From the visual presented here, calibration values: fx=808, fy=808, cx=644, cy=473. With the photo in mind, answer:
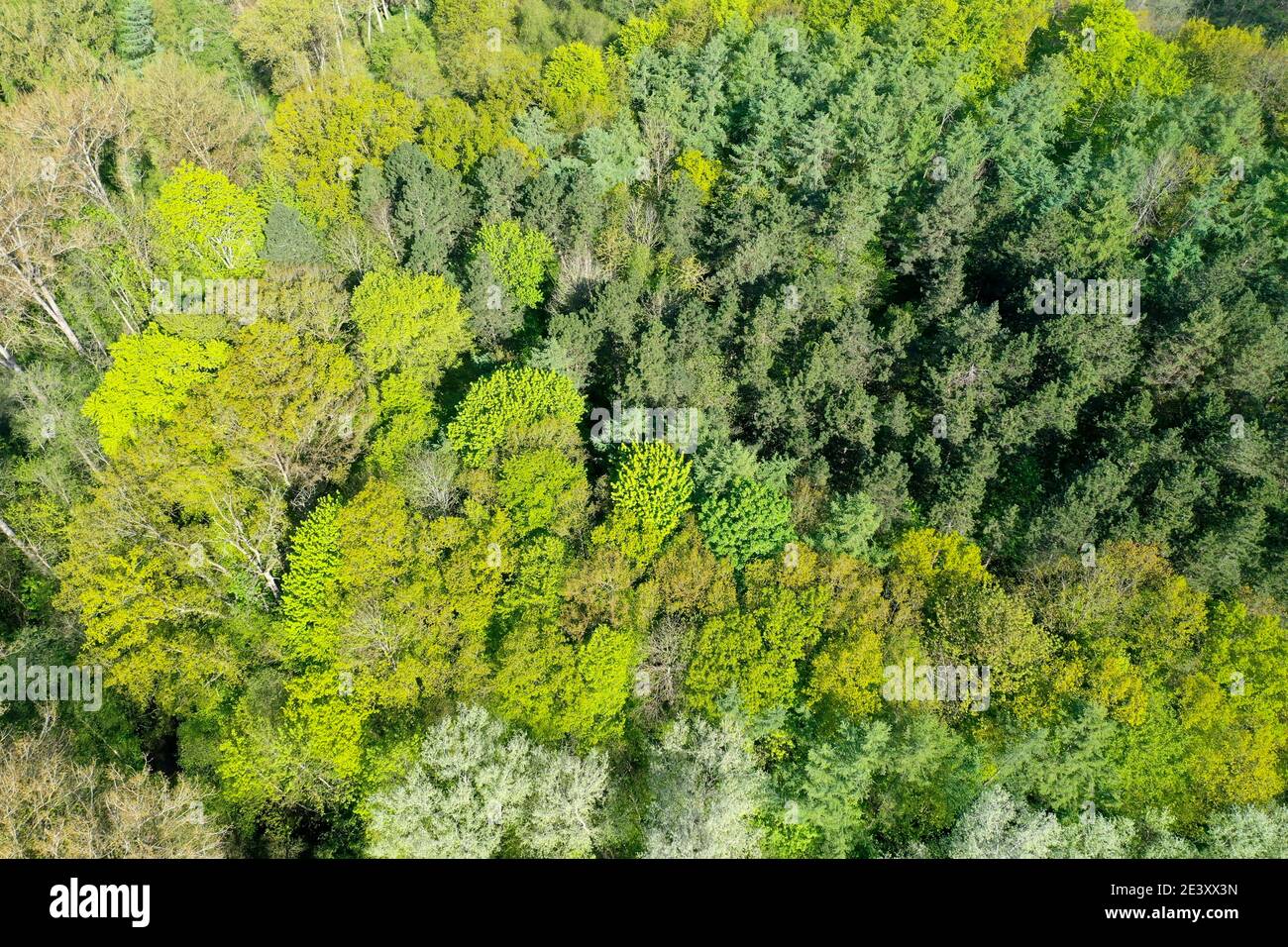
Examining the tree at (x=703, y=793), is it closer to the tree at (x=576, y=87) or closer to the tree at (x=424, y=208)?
the tree at (x=424, y=208)

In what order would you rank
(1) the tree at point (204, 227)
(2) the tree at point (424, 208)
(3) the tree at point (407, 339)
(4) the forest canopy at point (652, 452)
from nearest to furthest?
1. (4) the forest canopy at point (652, 452)
2. (3) the tree at point (407, 339)
3. (1) the tree at point (204, 227)
4. (2) the tree at point (424, 208)

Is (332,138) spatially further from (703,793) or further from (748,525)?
(703,793)

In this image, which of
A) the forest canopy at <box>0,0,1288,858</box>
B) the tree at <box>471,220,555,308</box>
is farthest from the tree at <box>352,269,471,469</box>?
the tree at <box>471,220,555,308</box>

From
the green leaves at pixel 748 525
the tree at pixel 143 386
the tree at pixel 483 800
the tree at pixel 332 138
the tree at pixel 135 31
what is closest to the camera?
the tree at pixel 483 800

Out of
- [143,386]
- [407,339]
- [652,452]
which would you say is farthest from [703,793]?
[143,386]

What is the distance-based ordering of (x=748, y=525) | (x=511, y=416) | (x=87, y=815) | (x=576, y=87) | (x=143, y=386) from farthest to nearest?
(x=576, y=87) → (x=143, y=386) → (x=511, y=416) → (x=748, y=525) → (x=87, y=815)

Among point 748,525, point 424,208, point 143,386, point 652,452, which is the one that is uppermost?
point 424,208

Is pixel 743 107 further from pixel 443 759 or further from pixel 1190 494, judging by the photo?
pixel 443 759

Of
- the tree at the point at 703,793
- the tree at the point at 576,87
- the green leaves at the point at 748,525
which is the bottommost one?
the tree at the point at 703,793

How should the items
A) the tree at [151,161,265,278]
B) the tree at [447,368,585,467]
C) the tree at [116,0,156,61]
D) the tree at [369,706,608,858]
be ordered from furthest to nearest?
the tree at [116,0,156,61] < the tree at [151,161,265,278] < the tree at [447,368,585,467] < the tree at [369,706,608,858]

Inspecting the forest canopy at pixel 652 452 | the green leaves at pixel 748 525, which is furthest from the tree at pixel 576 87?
the green leaves at pixel 748 525

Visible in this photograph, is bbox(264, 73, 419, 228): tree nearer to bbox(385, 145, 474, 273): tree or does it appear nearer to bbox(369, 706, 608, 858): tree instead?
bbox(385, 145, 474, 273): tree

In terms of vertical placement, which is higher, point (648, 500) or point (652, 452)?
point (652, 452)
